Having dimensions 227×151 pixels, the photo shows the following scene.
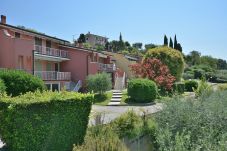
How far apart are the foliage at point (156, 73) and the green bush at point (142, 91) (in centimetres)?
428

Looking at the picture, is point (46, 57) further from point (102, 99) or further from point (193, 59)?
point (193, 59)

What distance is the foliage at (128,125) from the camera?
9992mm

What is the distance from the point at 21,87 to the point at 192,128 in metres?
14.5

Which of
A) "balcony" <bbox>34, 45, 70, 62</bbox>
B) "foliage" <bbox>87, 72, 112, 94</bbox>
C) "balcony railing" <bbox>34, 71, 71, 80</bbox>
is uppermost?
"balcony" <bbox>34, 45, 70, 62</bbox>

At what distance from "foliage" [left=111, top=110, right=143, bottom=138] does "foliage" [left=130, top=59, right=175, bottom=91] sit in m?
23.2

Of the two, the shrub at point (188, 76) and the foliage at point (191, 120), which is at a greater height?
the shrub at point (188, 76)

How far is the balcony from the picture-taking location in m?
31.1

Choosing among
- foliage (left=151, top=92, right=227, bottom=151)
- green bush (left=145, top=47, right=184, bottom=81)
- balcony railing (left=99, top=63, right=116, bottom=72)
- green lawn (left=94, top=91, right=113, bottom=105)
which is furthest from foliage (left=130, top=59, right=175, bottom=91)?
foliage (left=151, top=92, right=227, bottom=151)

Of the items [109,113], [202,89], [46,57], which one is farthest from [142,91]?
[46,57]

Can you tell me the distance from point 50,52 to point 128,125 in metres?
24.6

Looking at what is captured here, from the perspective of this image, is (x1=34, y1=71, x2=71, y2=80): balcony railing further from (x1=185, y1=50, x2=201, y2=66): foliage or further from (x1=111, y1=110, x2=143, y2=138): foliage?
(x1=185, y1=50, x2=201, y2=66): foliage

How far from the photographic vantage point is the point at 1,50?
2762cm

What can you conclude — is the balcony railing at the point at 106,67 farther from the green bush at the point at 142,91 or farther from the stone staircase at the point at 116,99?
the green bush at the point at 142,91

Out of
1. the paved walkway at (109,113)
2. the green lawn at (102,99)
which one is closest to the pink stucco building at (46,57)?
the green lawn at (102,99)
